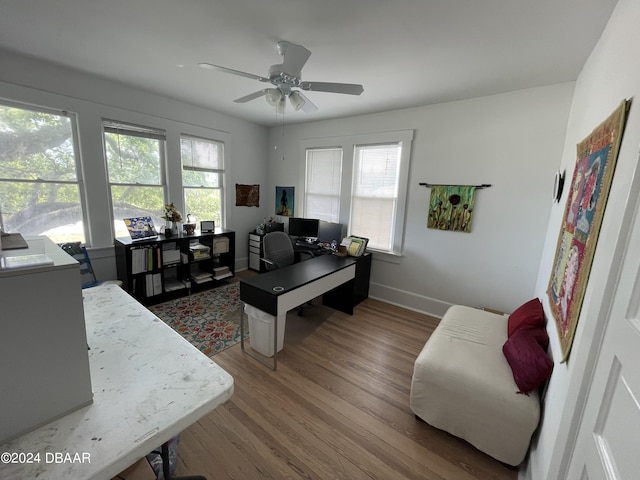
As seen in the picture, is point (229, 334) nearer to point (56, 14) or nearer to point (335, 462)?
point (335, 462)

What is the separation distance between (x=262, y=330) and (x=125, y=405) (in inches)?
60.9

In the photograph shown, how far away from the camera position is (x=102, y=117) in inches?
113

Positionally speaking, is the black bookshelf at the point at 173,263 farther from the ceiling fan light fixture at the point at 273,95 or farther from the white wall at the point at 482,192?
the white wall at the point at 482,192

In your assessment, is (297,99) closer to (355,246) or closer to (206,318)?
(355,246)

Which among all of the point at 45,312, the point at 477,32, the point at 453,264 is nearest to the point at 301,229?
the point at 453,264

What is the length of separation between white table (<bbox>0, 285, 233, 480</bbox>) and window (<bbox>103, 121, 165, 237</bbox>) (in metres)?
2.53

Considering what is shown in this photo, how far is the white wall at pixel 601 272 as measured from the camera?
2.73ft

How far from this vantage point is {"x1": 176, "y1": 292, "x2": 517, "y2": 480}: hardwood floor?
1487 millimetres

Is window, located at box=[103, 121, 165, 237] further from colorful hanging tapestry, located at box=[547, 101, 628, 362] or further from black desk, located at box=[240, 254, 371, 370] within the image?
colorful hanging tapestry, located at box=[547, 101, 628, 362]

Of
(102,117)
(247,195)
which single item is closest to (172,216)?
(102,117)

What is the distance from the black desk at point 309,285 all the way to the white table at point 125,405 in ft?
3.30

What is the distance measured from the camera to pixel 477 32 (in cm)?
169

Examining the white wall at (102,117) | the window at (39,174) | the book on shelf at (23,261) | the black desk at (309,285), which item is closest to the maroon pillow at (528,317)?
the black desk at (309,285)

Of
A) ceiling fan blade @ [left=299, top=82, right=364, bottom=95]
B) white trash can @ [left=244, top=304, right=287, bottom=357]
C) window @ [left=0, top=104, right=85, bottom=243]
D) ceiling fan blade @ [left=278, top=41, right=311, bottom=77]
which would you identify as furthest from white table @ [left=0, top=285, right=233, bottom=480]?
window @ [left=0, top=104, right=85, bottom=243]
